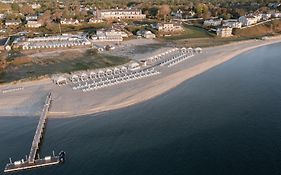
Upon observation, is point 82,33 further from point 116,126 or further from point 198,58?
point 116,126

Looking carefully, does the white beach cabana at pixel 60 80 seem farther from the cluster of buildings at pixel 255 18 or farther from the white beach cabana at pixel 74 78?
the cluster of buildings at pixel 255 18

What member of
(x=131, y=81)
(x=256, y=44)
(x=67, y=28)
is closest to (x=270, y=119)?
(x=131, y=81)

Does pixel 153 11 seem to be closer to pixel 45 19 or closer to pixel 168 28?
pixel 168 28

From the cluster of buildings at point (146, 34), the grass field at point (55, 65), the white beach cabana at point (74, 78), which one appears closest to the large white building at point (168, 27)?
the cluster of buildings at point (146, 34)

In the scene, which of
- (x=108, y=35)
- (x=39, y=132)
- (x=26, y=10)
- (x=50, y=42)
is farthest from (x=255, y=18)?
(x=26, y=10)

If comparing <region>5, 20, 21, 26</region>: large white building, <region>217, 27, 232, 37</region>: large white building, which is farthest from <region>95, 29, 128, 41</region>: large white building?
<region>5, 20, 21, 26</region>: large white building
